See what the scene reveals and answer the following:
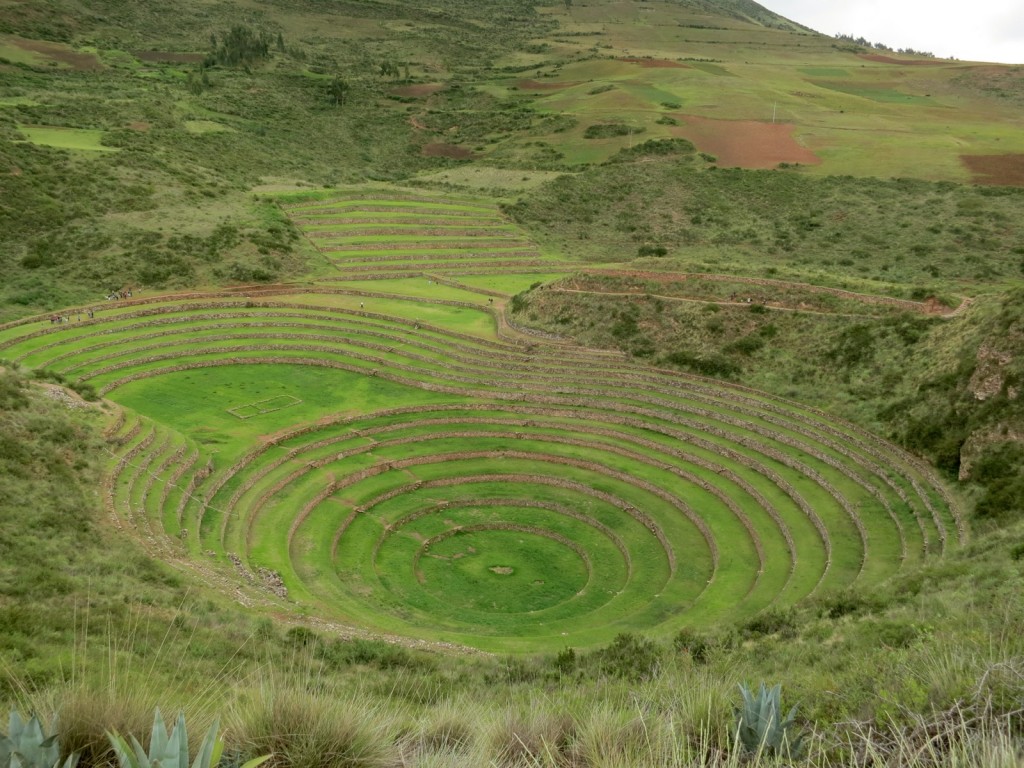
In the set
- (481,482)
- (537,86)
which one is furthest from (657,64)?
(481,482)

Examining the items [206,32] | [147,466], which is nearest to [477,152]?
[206,32]

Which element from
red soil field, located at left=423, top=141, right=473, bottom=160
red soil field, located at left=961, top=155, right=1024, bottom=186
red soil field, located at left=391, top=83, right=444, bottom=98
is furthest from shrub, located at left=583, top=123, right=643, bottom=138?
red soil field, located at left=391, top=83, right=444, bottom=98

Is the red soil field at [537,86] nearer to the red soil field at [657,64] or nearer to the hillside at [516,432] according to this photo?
the red soil field at [657,64]

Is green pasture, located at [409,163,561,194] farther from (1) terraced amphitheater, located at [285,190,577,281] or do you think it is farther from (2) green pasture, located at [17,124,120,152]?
(2) green pasture, located at [17,124,120,152]

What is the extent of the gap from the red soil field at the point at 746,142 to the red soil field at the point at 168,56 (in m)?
74.7

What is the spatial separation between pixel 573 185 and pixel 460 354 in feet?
134

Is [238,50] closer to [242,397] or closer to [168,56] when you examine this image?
[168,56]

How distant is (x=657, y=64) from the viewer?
114 metres

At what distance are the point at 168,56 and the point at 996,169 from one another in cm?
10959

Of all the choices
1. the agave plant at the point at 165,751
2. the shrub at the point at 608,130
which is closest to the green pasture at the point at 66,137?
the shrub at the point at 608,130

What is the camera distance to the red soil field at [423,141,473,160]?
3612 inches

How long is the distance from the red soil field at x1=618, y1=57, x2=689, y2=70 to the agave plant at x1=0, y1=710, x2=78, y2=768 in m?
120

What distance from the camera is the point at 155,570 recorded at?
1852 cm

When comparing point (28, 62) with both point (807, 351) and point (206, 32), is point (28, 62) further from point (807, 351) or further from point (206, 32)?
point (807, 351)
